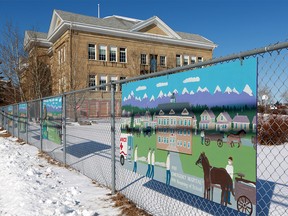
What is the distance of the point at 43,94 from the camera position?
2917 cm

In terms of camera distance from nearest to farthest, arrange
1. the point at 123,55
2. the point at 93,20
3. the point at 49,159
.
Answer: the point at 49,159
the point at 93,20
the point at 123,55

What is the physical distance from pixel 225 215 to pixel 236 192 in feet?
5.65

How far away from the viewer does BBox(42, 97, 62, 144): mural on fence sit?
8.14 metres

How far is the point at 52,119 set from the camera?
8844mm

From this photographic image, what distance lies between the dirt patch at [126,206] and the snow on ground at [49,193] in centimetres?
→ 10

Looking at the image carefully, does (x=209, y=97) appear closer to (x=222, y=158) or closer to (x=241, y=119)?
(x=241, y=119)

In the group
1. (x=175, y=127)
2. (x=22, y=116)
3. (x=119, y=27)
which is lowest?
(x=22, y=116)

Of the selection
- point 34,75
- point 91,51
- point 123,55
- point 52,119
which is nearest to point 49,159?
point 52,119

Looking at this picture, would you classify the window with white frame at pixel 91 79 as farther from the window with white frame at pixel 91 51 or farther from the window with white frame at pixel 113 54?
the window with white frame at pixel 113 54

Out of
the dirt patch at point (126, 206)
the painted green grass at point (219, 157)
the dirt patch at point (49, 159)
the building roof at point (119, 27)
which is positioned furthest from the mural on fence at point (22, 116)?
the building roof at point (119, 27)

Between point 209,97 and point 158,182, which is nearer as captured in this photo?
point 209,97

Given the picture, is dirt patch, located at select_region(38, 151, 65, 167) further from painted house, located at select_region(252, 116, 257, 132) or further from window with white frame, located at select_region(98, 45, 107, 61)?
window with white frame, located at select_region(98, 45, 107, 61)

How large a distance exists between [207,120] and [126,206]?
7.60ft

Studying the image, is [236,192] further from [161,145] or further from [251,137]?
[161,145]
